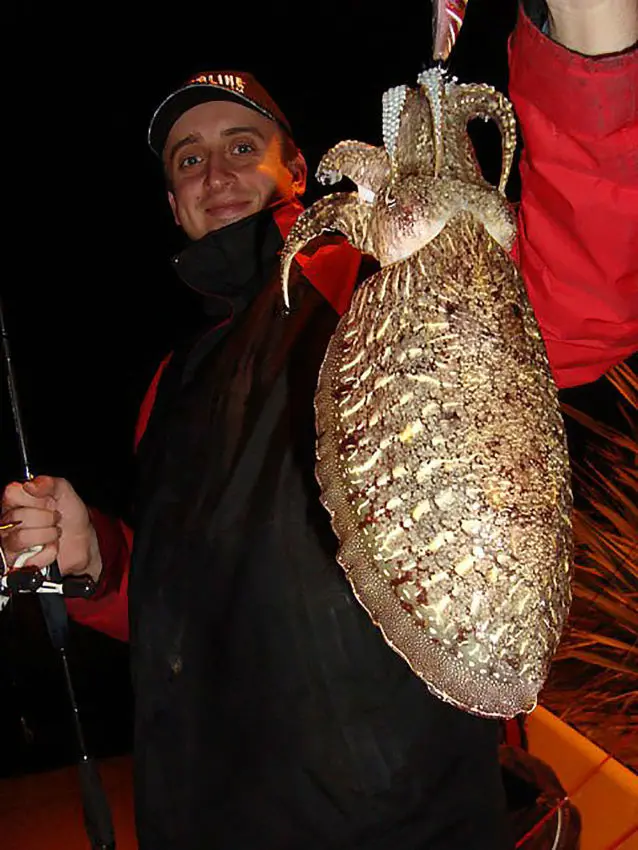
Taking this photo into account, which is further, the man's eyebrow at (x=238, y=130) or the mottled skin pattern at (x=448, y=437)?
the man's eyebrow at (x=238, y=130)

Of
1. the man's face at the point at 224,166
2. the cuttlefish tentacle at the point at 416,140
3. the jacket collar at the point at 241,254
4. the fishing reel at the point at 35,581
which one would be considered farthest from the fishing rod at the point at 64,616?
the cuttlefish tentacle at the point at 416,140

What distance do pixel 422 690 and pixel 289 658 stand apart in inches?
9.3

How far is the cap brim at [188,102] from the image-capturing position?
1879mm

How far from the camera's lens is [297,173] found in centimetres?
197

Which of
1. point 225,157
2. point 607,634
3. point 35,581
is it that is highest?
point 225,157

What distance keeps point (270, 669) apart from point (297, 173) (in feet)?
4.48

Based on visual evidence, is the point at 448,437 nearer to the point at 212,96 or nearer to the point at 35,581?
the point at 35,581

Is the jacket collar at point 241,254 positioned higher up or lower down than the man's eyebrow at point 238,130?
lower down

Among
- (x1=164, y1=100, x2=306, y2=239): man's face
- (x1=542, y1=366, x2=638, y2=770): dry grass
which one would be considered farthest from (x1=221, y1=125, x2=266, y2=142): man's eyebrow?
(x1=542, y1=366, x2=638, y2=770): dry grass

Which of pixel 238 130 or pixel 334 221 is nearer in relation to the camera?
pixel 334 221

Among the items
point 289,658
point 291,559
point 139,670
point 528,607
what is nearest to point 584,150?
point 528,607

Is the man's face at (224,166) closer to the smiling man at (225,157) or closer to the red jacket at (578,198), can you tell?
the smiling man at (225,157)

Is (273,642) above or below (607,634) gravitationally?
above

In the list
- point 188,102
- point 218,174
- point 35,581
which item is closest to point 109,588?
point 35,581
